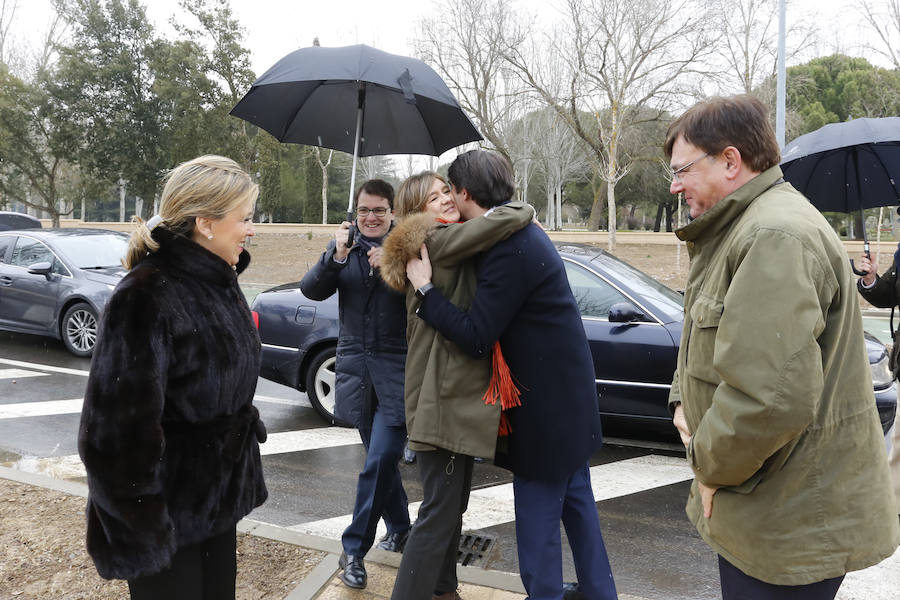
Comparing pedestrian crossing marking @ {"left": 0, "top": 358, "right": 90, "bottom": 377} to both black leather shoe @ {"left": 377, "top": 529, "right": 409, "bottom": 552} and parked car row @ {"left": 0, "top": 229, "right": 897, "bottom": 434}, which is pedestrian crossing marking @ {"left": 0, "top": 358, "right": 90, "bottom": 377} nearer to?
parked car row @ {"left": 0, "top": 229, "right": 897, "bottom": 434}

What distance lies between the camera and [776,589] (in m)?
1.71

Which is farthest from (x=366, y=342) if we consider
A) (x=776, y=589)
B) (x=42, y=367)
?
(x=42, y=367)

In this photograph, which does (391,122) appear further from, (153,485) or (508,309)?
(153,485)

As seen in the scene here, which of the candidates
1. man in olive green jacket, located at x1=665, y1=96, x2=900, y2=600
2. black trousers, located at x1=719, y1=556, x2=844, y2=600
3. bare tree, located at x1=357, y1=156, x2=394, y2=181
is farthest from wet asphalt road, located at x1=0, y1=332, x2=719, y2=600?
bare tree, located at x1=357, y1=156, x2=394, y2=181

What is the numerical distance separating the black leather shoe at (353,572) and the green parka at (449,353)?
100 cm

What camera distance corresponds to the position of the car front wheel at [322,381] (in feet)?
19.4

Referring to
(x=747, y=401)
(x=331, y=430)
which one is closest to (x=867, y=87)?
(x=331, y=430)

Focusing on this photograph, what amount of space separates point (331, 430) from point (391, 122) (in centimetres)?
313

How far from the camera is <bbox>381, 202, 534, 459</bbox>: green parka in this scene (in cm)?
238

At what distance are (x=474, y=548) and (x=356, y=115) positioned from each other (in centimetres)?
262

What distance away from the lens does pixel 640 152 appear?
3180 cm

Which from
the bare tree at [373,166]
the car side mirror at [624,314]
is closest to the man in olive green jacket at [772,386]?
the car side mirror at [624,314]

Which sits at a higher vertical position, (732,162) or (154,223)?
(732,162)

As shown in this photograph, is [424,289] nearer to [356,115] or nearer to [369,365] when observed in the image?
[369,365]
